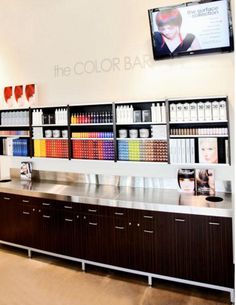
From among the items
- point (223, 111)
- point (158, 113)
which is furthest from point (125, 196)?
point (223, 111)

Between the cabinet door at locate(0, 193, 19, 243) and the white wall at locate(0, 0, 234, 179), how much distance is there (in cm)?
79

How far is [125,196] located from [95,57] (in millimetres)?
2012

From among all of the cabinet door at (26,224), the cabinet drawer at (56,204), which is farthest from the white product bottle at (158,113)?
the cabinet door at (26,224)

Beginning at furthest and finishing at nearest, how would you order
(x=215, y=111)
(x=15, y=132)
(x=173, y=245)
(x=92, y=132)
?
(x=15, y=132) < (x=92, y=132) < (x=215, y=111) < (x=173, y=245)

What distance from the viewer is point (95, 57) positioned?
412cm

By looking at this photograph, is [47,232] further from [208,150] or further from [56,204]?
[208,150]

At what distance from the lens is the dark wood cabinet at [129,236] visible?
9.59 feet

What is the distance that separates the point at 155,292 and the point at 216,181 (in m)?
1.43

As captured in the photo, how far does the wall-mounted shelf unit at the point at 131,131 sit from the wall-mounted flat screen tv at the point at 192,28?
61 cm

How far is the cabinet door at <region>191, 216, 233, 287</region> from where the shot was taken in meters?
2.85

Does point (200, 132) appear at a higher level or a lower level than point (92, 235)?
higher

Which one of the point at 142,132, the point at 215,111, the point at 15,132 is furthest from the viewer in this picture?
the point at 15,132

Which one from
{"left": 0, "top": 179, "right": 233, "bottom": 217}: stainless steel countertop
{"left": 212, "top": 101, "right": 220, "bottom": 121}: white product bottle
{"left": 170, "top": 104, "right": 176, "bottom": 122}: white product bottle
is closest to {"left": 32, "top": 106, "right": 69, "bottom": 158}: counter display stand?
{"left": 0, "top": 179, "right": 233, "bottom": 217}: stainless steel countertop

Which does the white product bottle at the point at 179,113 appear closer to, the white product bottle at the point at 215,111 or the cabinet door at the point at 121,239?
the white product bottle at the point at 215,111
